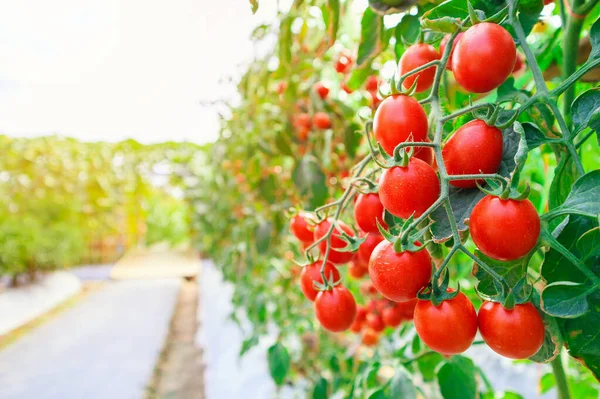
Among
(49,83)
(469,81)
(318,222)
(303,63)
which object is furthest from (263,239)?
(49,83)

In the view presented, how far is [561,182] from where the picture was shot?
33 cm

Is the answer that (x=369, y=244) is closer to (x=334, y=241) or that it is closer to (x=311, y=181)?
(x=334, y=241)

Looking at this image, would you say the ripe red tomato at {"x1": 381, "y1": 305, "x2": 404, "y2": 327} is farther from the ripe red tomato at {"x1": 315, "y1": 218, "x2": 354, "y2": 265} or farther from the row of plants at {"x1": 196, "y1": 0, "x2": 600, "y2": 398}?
the ripe red tomato at {"x1": 315, "y1": 218, "x2": 354, "y2": 265}

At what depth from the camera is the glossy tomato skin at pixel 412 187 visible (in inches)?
10.6

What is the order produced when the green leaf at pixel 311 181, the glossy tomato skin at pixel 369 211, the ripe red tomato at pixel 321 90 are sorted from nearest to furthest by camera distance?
the glossy tomato skin at pixel 369 211
the green leaf at pixel 311 181
the ripe red tomato at pixel 321 90

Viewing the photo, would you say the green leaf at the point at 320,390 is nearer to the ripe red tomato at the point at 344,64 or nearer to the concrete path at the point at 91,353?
the ripe red tomato at the point at 344,64

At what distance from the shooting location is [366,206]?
0.38 meters

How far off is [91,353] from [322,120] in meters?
3.25

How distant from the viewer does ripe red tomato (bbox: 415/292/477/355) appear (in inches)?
11.2

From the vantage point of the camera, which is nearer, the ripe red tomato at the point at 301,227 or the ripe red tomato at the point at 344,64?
the ripe red tomato at the point at 301,227

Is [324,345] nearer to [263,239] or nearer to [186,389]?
[263,239]

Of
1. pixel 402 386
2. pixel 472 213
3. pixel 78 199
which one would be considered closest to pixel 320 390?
pixel 402 386

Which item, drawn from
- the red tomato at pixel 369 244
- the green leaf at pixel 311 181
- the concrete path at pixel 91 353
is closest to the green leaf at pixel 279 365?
the green leaf at pixel 311 181

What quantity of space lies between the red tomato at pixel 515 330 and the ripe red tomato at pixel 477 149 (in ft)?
0.28
